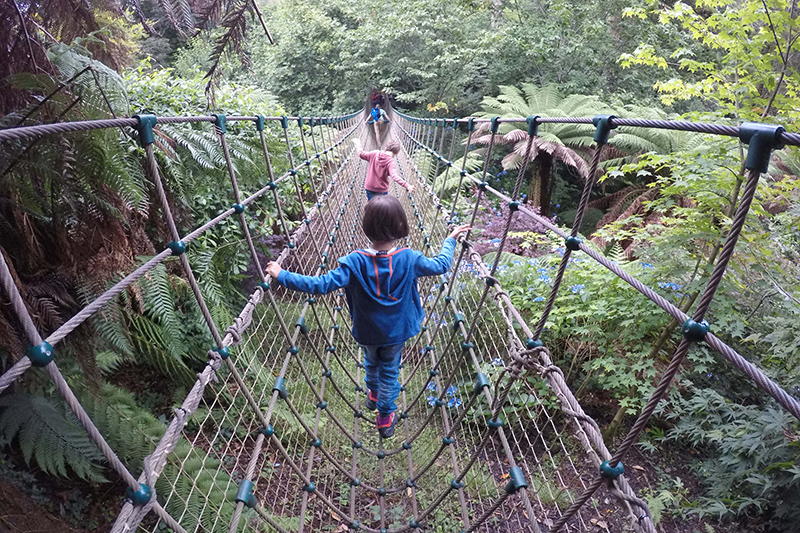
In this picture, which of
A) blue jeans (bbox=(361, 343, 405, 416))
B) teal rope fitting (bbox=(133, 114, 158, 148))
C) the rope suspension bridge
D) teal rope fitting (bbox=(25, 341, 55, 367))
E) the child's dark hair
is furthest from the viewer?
blue jeans (bbox=(361, 343, 405, 416))

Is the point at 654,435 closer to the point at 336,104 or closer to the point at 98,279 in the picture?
the point at 98,279

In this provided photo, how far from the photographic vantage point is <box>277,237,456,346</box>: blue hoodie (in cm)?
132

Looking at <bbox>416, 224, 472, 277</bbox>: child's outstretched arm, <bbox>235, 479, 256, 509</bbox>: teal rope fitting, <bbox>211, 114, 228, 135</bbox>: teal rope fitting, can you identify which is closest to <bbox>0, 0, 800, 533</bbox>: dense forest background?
<bbox>211, 114, 228, 135</bbox>: teal rope fitting

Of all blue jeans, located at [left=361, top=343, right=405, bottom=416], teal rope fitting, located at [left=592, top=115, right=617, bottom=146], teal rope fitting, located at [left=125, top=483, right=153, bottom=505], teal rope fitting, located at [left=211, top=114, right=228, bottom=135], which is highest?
teal rope fitting, located at [left=211, top=114, right=228, bottom=135]

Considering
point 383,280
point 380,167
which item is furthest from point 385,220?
point 380,167

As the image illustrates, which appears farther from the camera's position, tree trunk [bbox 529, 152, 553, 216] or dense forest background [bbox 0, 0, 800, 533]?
tree trunk [bbox 529, 152, 553, 216]

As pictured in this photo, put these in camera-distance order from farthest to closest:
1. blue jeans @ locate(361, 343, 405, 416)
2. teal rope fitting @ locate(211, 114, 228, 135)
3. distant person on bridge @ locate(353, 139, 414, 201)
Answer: distant person on bridge @ locate(353, 139, 414, 201) < blue jeans @ locate(361, 343, 405, 416) < teal rope fitting @ locate(211, 114, 228, 135)

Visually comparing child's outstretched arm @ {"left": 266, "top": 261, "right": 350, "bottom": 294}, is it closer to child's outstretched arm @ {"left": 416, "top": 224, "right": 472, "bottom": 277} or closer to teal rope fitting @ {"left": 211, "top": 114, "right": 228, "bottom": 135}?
child's outstretched arm @ {"left": 416, "top": 224, "right": 472, "bottom": 277}

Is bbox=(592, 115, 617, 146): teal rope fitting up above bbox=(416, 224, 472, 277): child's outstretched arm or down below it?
above

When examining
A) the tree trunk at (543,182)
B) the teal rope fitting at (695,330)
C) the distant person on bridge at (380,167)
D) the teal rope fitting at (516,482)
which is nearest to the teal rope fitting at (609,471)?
the teal rope fitting at (695,330)

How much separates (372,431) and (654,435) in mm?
1255

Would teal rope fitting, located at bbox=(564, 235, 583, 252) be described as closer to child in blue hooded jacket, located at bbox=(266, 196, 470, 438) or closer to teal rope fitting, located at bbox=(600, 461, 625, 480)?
teal rope fitting, located at bbox=(600, 461, 625, 480)

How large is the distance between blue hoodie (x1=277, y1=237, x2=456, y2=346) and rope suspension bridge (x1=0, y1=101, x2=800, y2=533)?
0.15m

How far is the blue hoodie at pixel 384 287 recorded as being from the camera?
1.32 m
